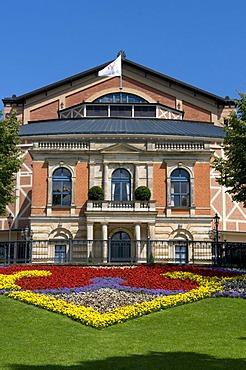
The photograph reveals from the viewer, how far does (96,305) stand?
56.9 ft

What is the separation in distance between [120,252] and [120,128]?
17339 millimetres

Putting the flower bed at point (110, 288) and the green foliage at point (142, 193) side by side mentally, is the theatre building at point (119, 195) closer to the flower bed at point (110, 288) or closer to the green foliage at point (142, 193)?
the green foliage at point (142, 193)

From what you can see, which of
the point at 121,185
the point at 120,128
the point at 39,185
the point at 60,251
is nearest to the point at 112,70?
the point at 120,128

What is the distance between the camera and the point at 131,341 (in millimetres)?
12664

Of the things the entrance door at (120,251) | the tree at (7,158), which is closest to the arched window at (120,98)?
the entrance door at (120,251)

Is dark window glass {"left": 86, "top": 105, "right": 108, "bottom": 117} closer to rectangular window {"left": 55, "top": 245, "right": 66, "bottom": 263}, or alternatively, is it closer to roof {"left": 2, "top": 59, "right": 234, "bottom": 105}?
roof {"left": 2, "top": 59, "right": 234, "bottom": 105}

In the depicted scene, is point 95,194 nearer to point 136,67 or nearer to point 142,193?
point 142,193

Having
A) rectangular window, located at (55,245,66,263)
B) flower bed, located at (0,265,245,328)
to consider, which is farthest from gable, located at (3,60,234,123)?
flower bed, located at (0,265,245,328)

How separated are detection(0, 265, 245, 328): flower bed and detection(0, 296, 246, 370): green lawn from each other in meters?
0.51

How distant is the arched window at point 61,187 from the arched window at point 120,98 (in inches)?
904

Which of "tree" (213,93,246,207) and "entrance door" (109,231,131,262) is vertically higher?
"tree" (213,93,246,207)

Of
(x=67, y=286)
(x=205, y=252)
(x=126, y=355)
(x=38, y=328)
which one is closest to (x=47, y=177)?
(x=205, y=252)

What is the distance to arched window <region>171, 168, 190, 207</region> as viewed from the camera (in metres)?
41.7

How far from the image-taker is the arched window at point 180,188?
137 feet
